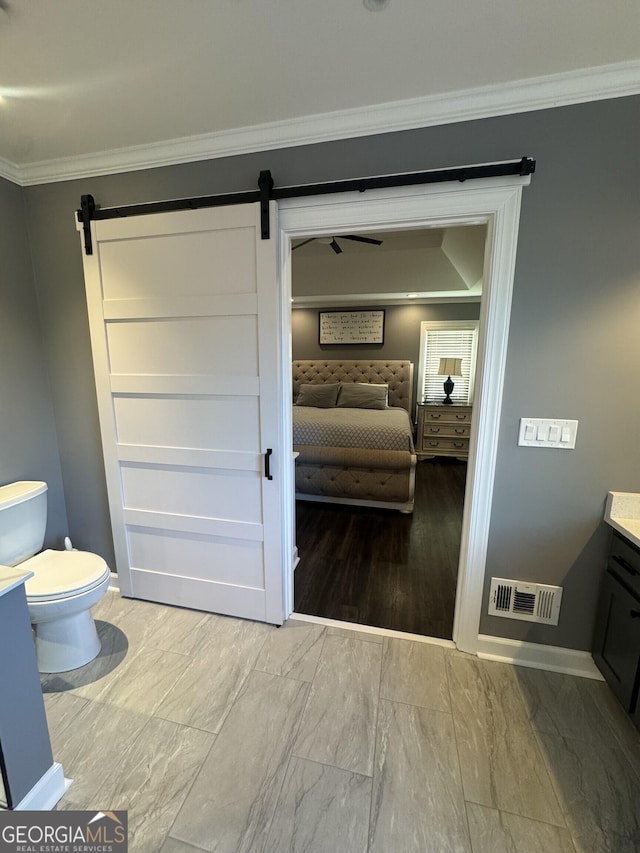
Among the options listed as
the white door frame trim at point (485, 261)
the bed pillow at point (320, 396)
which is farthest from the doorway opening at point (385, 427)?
the bed pillow at point (320, 396)

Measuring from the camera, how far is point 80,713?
1.55 metres

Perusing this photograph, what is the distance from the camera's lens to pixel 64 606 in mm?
1625

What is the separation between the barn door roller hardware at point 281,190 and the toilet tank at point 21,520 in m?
1.33

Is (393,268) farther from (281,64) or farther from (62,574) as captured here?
(62,574)

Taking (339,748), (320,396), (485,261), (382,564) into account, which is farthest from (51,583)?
(320,396)

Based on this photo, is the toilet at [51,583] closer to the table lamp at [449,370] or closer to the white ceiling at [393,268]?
the white ceiling at [393,268]

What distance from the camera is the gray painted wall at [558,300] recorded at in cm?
143

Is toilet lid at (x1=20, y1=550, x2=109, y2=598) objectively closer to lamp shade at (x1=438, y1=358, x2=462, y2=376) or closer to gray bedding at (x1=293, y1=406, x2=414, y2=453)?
gray bedding at (x1=293, y1=406, x2=414, y2=453)

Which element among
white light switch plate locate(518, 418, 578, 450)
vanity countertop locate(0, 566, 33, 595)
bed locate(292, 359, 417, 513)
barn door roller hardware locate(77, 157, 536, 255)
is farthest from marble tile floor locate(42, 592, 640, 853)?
barn door roller hardware locate(77, 157, 536, 255)

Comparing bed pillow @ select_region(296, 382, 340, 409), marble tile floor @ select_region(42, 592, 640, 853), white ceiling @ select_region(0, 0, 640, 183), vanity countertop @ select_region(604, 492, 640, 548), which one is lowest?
marble tile floor @ select_region(42, 592, 640, 853)

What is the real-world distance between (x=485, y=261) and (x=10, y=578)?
212 centimetres

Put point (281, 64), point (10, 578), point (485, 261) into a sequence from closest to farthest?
point (10, 578) → point (281, 64) → point (485, 261)

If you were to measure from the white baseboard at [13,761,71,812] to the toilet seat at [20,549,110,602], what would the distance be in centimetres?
62

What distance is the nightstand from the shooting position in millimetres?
5340
